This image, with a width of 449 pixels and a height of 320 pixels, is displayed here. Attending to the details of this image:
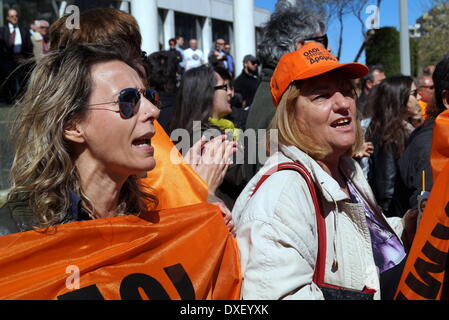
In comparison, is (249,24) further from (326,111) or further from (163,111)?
(326,111)

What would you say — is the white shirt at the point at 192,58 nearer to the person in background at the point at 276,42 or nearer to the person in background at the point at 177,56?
the person in background at the point at 177,56

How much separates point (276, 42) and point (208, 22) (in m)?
21.3

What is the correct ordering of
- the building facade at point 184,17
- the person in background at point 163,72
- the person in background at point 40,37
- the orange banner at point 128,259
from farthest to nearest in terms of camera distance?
the person in background at point 40,37, the building facade at point 184,17, the person in background at point 163,72, the orange banner at point 128,259

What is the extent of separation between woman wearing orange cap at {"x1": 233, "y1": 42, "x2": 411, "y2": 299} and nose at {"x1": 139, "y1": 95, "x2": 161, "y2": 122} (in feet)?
1.66

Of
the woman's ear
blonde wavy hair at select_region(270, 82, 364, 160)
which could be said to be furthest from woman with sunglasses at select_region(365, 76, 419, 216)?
the woman's ear

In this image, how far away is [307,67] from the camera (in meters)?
2.37

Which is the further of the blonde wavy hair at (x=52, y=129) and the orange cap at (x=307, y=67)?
the orange cap at (x=307, y=67)

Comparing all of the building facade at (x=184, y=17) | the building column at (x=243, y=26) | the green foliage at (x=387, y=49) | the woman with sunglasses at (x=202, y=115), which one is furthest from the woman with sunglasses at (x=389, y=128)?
the green foliage at (x=387, y=49)

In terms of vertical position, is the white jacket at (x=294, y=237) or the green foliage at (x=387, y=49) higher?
the green foliage at (x=387, y=49)

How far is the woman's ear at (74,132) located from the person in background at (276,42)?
1.64 meters

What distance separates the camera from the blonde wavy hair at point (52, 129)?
191 centimetres

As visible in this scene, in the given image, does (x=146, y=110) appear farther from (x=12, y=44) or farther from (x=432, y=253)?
(x=12, y=44)

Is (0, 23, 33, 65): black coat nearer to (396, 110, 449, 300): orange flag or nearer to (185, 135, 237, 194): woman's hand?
(185, 135, 237, 194): woman's hand
